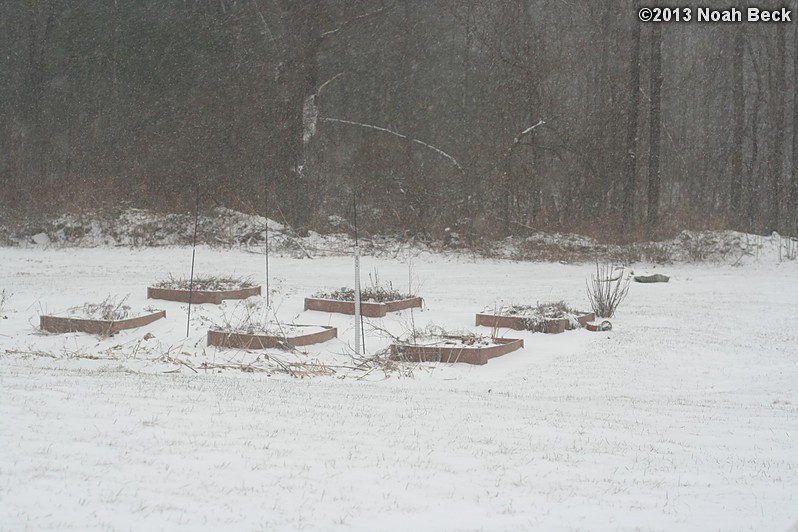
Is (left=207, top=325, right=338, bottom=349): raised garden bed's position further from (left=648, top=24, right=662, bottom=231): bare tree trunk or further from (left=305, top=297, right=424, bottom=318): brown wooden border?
(left=648, top=24, right=662, bottom=231): bare tree trunk

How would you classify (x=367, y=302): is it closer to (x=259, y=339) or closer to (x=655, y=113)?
(x=259, y=339)

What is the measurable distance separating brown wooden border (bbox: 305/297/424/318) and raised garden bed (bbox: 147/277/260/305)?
1.17 meters

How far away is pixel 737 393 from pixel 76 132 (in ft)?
83.3

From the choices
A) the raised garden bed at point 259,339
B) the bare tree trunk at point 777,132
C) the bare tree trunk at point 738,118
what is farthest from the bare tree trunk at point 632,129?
the raised garden bed at point 259,339

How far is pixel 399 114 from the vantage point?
29109 mm

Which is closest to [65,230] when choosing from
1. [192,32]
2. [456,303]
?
[192,32]

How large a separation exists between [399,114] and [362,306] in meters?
19.3

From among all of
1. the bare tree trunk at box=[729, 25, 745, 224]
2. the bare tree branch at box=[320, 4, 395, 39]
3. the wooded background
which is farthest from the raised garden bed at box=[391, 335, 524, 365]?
the bare tree trunk at box=[729, 25, 745, 224]

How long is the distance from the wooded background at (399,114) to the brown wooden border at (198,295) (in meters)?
9.86

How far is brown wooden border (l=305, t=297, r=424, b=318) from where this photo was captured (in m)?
10.7

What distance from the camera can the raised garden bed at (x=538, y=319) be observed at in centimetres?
980

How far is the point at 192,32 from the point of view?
27828 millimetres

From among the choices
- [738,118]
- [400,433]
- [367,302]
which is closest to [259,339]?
[367,302]

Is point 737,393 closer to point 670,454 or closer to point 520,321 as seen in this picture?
point 670,454
